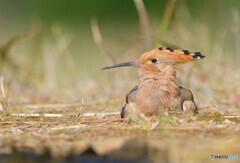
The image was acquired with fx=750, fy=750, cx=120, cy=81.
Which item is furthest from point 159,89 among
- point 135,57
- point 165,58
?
point 135,57

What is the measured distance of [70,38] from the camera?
12.0 meters

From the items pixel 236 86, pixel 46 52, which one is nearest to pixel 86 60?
pixel 46 52

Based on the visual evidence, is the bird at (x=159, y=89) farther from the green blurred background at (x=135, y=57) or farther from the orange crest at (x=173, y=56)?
the green blurred background at (x=135, y=57)

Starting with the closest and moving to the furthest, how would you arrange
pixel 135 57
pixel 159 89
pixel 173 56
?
1. pixel 159 89
2. pixel 173 56
3. pixel 135 57

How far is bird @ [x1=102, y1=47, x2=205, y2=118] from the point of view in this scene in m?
4.91

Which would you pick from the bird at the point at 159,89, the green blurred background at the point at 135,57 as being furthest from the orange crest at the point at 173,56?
the green blurred background at the point at 135,57

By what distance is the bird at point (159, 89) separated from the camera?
16.1ft

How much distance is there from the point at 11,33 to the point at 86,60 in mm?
1923

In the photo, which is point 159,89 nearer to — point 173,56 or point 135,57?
point 173,56

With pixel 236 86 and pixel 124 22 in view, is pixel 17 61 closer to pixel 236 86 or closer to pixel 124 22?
pixel 236 86

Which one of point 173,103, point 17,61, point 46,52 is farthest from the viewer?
point 46,52

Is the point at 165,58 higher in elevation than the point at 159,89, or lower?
higher

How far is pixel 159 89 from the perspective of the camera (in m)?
4.98

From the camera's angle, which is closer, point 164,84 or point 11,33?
point 164,84
